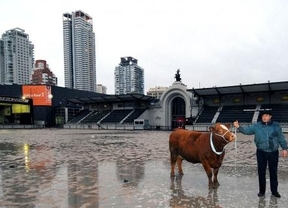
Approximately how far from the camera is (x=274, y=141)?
6.32m

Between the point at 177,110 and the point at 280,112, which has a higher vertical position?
the point at 177,110

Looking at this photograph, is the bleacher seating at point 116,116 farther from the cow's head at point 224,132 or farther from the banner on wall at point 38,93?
the cow's head at point 224,132

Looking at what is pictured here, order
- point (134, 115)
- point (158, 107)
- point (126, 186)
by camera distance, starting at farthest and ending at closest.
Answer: point (134, 115), point (158, 107), point (126, 186)

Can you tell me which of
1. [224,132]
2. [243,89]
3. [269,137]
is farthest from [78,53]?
[269,137]

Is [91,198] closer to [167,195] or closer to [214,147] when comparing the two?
[167,195]

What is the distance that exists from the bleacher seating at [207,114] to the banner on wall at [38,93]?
140 feet

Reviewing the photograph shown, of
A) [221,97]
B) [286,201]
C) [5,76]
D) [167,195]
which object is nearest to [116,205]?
[167,195]

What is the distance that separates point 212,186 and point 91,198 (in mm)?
3325

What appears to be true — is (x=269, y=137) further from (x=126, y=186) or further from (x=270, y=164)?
(x=126, y=186)

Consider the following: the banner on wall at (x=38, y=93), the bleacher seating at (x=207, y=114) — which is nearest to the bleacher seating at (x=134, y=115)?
the bleacher seating at (x=207, y=114)

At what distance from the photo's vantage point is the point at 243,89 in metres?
46.2

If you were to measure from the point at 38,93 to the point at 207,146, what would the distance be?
70.7m

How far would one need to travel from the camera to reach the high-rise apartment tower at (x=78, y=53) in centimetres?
16212

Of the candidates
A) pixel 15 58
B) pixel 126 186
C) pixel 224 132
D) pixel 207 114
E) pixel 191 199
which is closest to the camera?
pixel 191 199
